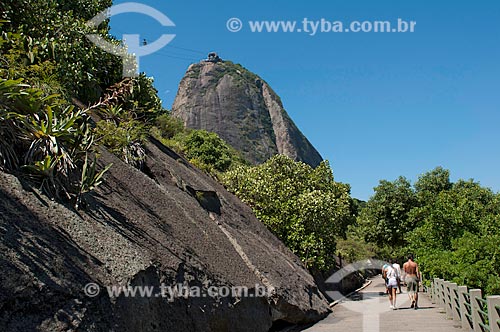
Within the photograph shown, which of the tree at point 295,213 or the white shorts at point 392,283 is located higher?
the tree at point 295,213

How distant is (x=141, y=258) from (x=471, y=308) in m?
6.37

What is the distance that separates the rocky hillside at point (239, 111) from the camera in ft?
386

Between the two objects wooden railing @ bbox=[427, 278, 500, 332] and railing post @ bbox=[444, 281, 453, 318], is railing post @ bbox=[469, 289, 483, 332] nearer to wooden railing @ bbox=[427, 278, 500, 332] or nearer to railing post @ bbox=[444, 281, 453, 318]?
wooden railing @ bbox=[427, 278, 500, 332]

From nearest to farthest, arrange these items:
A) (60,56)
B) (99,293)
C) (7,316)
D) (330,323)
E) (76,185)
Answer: (7,316)
(99,293)
(76,185)
(60,56)
(330,323)

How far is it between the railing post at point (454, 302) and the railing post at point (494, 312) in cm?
391

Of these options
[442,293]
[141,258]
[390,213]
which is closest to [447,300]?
[442,293]

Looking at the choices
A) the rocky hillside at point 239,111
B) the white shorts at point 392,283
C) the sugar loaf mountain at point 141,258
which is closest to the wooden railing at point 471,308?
the white shorts at point 392,283

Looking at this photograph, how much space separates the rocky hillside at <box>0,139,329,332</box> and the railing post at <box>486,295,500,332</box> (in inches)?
155

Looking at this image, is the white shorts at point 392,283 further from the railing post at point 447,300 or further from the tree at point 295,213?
the tree at point 295,213

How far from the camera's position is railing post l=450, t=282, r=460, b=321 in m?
11.0

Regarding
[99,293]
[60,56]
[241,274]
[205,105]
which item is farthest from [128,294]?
[205,105]

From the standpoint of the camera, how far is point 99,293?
16.9ft

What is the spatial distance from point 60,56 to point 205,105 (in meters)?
112

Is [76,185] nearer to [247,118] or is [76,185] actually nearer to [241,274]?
[241,274]
